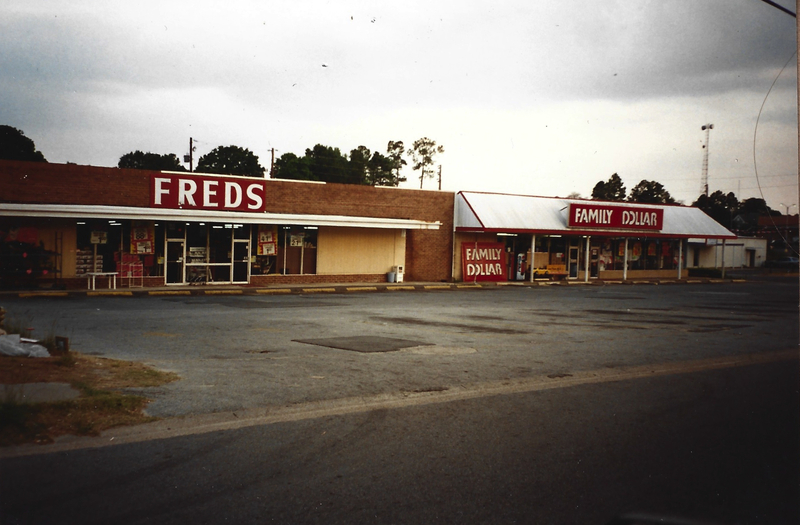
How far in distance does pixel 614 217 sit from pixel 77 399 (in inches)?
1571

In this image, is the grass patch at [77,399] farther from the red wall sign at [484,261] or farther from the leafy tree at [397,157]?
the leafy tree at [397,157]

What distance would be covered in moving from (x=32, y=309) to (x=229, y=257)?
11541 mm

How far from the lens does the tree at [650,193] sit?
10788cm

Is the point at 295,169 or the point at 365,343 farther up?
the point at 295,169

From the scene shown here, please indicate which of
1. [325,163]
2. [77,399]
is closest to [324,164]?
[325,163]

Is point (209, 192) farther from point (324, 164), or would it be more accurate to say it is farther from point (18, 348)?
point (324, 164)

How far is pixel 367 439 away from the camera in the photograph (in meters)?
6.47

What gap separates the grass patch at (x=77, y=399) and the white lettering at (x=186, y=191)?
18100 mm

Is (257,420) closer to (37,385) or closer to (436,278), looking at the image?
(37,385)

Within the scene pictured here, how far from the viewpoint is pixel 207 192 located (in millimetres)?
27578

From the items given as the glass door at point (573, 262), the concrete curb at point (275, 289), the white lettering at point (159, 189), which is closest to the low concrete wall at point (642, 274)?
the glass door at point (573, 262)

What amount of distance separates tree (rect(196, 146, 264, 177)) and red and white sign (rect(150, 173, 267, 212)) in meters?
57.6

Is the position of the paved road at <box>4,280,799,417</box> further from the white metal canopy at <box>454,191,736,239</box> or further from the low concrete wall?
the low concrete wall

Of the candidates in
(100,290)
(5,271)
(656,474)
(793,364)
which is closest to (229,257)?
(100,290)
